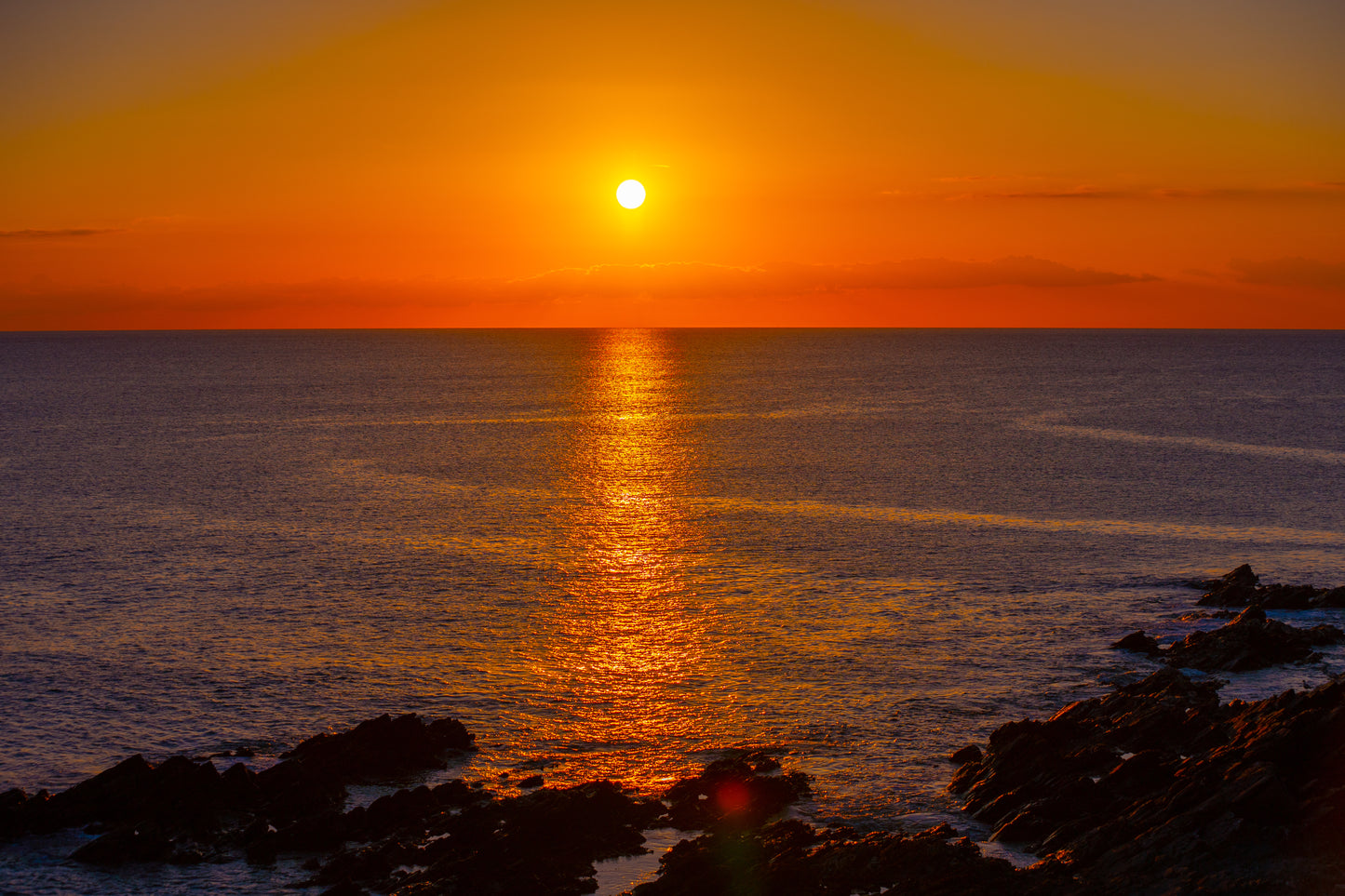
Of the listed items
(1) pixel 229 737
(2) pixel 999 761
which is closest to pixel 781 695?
(2) pixel 999 761

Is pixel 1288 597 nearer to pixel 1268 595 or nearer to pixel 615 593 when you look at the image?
pixel 1268 595

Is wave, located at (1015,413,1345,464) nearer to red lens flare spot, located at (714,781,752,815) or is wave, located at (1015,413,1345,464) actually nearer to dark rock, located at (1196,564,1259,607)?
dark rock, located at (1196,564,1259,607)

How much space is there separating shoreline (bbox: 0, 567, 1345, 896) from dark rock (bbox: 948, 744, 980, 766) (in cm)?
7

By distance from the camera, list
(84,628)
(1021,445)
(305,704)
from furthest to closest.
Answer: (1021,445) → (84,628) → (305,704)

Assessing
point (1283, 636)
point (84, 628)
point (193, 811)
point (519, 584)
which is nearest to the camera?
point (193, 811)

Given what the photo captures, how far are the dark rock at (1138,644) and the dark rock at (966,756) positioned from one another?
13.9 meters

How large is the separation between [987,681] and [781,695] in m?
7.73

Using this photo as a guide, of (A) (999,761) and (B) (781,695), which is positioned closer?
(A) (999,761)

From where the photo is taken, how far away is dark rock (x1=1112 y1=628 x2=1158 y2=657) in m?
43.7

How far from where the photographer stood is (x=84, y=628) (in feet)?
156

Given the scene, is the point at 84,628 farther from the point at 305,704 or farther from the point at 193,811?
the point at 193,811

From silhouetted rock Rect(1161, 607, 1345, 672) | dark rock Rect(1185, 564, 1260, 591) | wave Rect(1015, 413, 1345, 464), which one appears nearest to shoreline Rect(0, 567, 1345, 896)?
silhouetted rock Rect(1161, 607, 1345, 672)

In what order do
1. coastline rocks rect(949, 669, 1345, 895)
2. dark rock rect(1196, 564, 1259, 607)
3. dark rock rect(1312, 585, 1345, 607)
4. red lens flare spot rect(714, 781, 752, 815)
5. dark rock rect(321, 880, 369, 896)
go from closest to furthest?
coastline rocks rect(949, 669, 1345, 895) → dark rock rect(321, 880, 369, 896) → red lens flare spot rect(714, 781, 752, 815) → dark rock rect(1312, 585, 1345, 607) → dark rock rect(1196, 564, 1259, 607)

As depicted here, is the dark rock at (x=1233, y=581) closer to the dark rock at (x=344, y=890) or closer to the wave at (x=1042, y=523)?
the wave at (x=1042, y=523)
